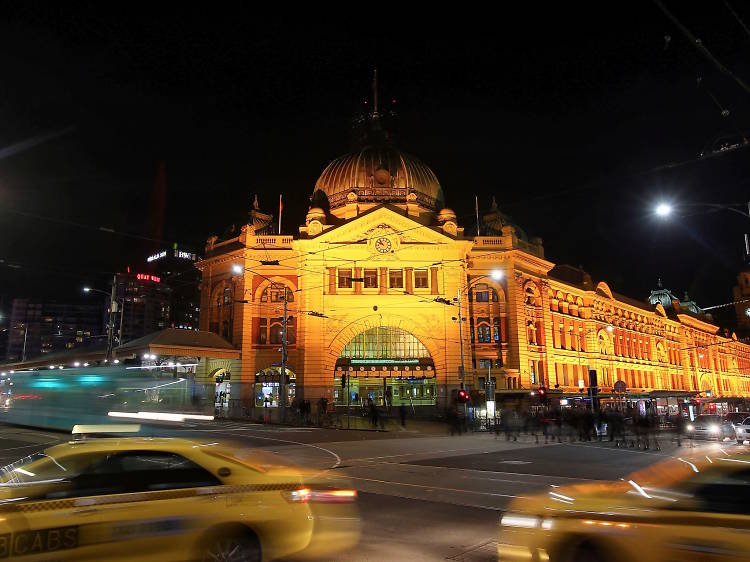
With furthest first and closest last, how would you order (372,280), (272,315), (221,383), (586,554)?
(221,383), (272,315), (372,280), (586,554)

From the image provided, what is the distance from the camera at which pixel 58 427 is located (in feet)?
81.7

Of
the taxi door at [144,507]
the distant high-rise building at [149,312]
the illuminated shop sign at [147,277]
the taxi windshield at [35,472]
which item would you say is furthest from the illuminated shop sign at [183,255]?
the taxi door at [144,507]

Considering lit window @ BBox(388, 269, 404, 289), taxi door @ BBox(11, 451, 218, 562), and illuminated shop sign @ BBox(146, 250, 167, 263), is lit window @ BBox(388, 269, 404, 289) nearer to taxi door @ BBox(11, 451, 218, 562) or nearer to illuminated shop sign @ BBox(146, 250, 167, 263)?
taxi door @ BBox(11, 451, 218, 562)

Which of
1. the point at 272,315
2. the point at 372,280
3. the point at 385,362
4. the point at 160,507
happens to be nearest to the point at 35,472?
the point at 160,507

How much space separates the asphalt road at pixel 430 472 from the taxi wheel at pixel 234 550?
1.63 meters

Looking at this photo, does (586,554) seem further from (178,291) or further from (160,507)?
(178,291)

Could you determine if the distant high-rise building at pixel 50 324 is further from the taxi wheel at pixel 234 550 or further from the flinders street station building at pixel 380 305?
the taxi wheel at pixel 234 550

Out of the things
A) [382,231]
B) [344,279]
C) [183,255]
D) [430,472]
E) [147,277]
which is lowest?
[430,472]

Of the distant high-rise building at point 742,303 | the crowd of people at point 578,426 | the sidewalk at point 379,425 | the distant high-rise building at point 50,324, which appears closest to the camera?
the crowd of people at point 578,426

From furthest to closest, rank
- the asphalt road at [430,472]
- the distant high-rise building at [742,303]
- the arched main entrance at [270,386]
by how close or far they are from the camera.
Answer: the distant high-rise building at [742,303] < the arched main entrance at [270,386] < the asphalt road at [430,472]

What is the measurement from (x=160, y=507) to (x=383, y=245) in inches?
1726

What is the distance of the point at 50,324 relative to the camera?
161m

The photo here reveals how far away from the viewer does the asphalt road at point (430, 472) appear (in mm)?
8578

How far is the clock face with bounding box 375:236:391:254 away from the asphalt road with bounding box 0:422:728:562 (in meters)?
20.0
